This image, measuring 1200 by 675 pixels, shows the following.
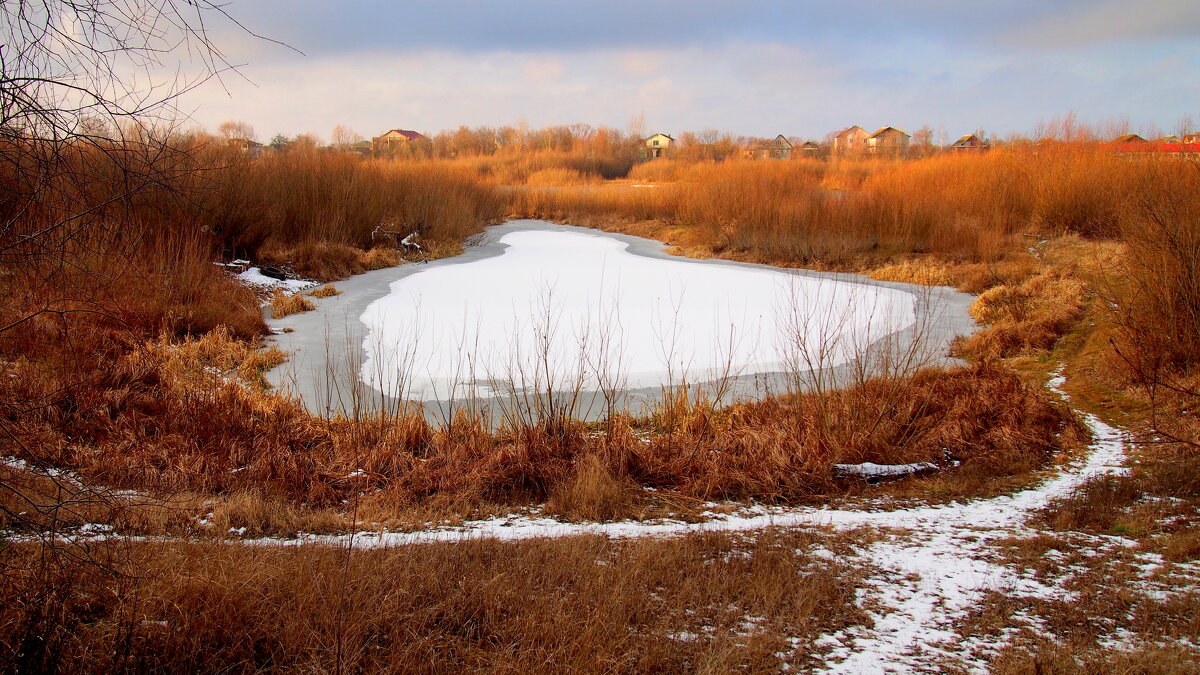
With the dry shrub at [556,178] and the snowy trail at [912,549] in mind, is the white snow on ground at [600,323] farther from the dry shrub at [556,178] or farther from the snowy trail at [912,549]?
the dry shrub at [556,178]

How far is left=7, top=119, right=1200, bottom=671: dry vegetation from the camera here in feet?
8.91

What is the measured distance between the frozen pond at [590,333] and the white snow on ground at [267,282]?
82 cm

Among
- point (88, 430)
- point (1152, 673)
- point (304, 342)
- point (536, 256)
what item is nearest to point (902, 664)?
point (1152, 673)

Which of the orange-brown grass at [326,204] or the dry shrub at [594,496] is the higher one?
the orange-brown grass at [326,204]

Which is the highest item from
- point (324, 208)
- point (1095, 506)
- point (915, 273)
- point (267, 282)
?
point (324, 208)

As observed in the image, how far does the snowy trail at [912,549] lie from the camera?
2.95 meters

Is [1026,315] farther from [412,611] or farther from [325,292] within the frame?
[325,292]

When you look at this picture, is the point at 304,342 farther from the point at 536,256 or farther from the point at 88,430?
the point at 536,256

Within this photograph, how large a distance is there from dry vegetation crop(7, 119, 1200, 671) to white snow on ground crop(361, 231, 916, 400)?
2.35ft

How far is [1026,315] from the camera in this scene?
991 centimetres

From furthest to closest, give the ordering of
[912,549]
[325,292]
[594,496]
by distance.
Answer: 1. [325,292]
2. [594,496]
3. [912,549]

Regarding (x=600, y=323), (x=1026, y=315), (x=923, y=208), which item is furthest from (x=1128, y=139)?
(x=600, y=323)

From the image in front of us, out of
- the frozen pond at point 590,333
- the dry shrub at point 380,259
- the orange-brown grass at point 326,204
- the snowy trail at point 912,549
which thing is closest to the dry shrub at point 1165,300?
the snowy trail at point 912,549

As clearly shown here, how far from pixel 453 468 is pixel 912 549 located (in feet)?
9.67
